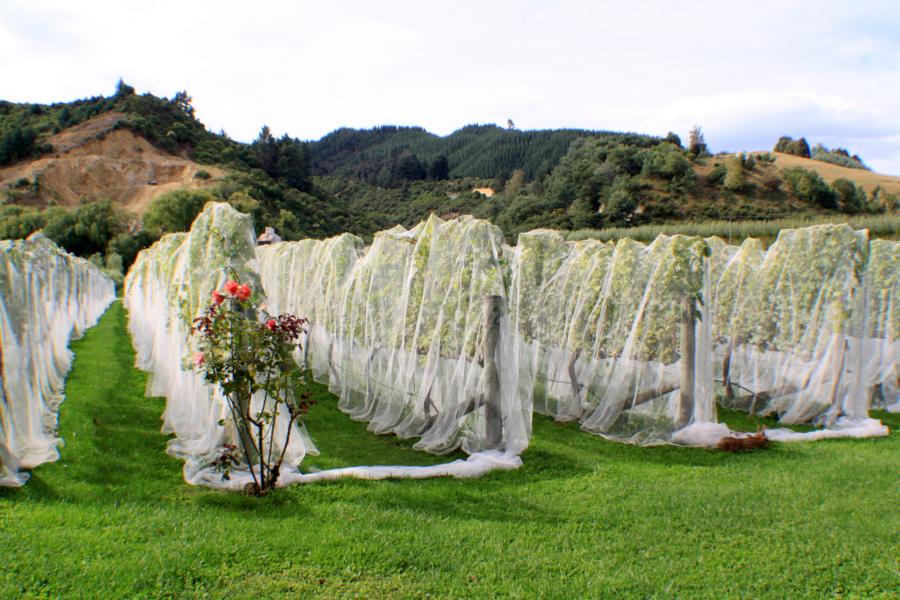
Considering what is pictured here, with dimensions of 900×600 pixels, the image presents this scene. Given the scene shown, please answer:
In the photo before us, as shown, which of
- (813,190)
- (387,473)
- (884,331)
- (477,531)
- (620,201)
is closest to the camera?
(477,531)

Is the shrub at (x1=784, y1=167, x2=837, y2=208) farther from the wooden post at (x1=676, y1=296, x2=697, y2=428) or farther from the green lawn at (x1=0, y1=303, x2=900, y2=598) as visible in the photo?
the green lawn at (x1=0, y1=303, x2=900, y2=598)

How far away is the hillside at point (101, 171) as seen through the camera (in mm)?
48625

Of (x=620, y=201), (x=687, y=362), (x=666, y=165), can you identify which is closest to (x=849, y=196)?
(x=666, y=165)

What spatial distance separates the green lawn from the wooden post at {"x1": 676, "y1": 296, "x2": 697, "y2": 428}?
820mm

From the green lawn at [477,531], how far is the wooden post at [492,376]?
17.6 inches

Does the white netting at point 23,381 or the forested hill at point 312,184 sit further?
the forested hill at point 312,184

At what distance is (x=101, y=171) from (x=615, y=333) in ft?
194

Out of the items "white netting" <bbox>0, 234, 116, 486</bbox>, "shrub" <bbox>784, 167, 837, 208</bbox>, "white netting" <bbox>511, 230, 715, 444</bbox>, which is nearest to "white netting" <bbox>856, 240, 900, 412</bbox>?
"white netting" <bbox>511, 230, 715, 444</bbox>

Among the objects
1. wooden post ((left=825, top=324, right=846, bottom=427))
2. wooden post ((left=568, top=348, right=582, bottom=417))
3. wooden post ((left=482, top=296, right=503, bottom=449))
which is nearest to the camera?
wooden post ((left=482, top=296, right=503, bottom=449))

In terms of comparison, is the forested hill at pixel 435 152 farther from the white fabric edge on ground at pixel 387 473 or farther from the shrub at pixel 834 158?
the white fabric edge on ground at pixel 387 473

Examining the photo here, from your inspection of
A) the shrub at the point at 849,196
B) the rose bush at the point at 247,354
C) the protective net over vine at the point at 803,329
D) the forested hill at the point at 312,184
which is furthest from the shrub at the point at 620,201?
the rose bush at the point at 247,354

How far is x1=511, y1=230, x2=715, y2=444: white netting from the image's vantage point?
6.50 meters

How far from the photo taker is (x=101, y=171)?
173 ft

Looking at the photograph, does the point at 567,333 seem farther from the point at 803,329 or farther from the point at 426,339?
the point at 803,329
